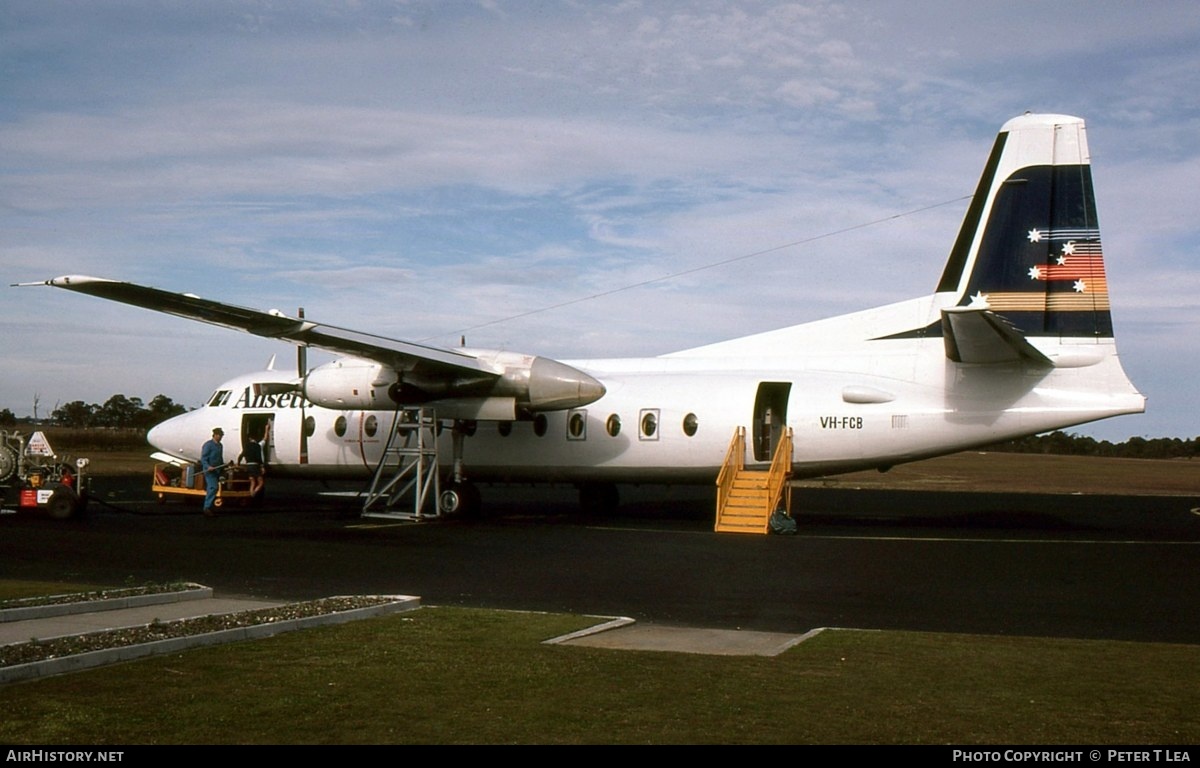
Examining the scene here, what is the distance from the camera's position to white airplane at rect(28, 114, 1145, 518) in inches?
677

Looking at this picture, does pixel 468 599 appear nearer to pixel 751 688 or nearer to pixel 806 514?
pixel 751 688

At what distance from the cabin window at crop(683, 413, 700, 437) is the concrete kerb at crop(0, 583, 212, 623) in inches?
439

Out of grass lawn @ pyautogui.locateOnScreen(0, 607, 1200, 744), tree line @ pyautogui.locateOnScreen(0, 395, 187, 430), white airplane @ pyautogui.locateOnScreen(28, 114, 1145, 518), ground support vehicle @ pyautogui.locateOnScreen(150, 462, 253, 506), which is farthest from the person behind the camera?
tree line @ pyautogui.locateOnScreen(0, 395, 187, 430)

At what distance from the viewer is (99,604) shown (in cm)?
905

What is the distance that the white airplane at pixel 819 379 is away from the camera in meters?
17.2

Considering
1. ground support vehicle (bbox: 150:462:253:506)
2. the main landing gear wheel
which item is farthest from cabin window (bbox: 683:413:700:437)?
ground support vehicle (bbox: 150:462:253:506)

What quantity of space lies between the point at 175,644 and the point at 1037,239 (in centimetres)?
1501

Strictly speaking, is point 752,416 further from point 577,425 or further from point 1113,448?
point 1113,448

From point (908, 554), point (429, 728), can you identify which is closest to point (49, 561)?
point (429, 728)

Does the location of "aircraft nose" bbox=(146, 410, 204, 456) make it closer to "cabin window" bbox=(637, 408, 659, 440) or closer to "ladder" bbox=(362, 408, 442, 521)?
"ladder" bbox=(362, 408, 442, 521)

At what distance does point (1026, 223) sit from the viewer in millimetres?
17578

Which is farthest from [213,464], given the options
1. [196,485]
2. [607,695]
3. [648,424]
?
[607,695]

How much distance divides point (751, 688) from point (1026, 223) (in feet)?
44.3

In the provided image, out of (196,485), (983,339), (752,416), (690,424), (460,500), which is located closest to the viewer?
(983,339)
